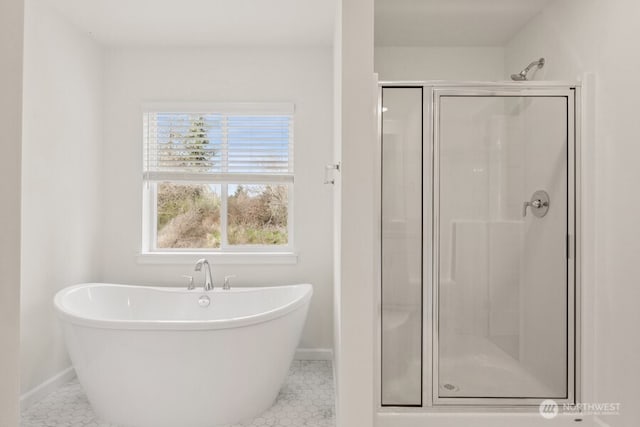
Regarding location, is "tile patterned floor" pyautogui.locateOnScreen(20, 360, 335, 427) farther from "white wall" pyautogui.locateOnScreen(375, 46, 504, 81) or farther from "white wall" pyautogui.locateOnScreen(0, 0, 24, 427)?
"white wall" pyautogui.locateOnScreen(375, 46, 504, 81)

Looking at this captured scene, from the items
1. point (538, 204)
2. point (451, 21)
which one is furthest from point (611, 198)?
point (451, 21)

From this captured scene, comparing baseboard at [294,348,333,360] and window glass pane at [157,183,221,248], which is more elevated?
window glass pane at [157,183,221,248]

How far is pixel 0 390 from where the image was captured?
0.49 m

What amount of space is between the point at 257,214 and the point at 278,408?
1.51m

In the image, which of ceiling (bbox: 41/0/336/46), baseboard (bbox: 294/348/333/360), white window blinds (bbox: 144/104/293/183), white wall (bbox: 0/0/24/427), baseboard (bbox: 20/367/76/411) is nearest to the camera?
white wall (bbox: 0/0/24/427)

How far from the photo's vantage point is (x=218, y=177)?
3070 millimetres

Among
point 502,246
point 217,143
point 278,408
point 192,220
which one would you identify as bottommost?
point 278,408

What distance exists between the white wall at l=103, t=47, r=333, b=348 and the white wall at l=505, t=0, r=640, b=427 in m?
1.70

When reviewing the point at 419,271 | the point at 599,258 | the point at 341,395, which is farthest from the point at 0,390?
the point at 599,258

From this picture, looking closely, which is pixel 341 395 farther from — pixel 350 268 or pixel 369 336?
pixel 350 268

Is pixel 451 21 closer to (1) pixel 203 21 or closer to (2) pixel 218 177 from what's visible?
(1) pixel 203 21

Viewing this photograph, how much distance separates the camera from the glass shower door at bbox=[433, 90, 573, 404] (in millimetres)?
2002

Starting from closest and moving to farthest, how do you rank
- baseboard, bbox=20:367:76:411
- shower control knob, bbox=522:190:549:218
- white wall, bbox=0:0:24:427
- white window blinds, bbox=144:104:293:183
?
white wall, bbox=0:0:24:427 → shower control knob, bbox=522:190:549:218 → baseboard, bbox=20:367:76:411 → white window blinds, bbox=144:104:293:183

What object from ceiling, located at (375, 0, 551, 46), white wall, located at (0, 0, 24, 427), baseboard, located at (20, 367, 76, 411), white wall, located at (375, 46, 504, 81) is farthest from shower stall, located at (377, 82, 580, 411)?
baseboard, located at (20, 367, 76, 411)
